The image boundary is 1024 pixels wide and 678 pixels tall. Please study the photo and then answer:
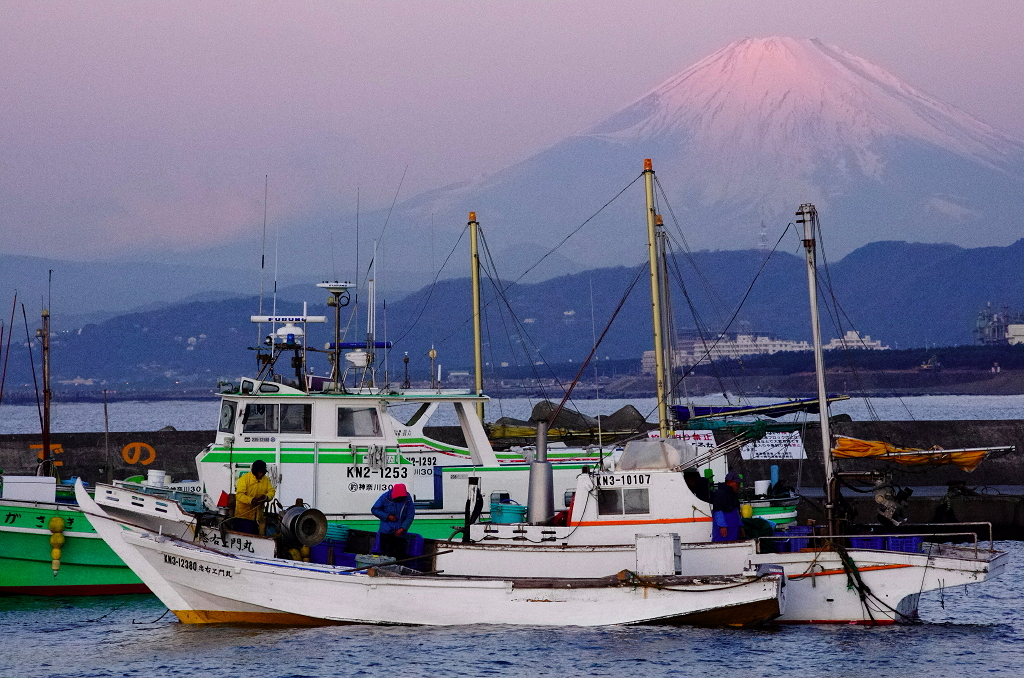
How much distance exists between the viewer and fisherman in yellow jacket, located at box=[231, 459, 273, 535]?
1811 centimetres

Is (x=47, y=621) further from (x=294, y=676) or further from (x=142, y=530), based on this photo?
(x=294, y=676)

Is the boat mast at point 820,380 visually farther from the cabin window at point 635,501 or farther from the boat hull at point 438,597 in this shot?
the cabin window at point 635,501

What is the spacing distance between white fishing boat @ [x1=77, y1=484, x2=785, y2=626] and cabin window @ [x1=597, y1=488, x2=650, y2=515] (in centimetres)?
96

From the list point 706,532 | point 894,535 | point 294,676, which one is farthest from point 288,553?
point 894,535

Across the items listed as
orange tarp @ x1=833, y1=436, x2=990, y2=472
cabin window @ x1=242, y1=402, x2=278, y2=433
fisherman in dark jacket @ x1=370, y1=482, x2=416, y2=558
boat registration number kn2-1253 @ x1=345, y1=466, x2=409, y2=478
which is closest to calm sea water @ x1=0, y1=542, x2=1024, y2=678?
fisherman in dark jacket @ x1=370, y1=482, x2=416, y2=558

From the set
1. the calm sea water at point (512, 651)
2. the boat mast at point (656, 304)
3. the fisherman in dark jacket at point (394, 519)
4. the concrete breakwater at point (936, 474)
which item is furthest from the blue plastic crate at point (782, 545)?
the boat mast at point (656, 304)

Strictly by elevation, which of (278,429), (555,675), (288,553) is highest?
(278,429)

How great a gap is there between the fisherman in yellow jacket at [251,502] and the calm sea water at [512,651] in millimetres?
1428

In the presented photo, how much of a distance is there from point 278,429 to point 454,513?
3.22 m

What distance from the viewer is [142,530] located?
17.8 meters

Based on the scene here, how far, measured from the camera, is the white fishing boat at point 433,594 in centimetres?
1678

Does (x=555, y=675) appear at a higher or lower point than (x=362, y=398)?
lower

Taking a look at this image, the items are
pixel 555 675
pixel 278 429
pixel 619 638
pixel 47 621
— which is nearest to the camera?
pixel 555 675

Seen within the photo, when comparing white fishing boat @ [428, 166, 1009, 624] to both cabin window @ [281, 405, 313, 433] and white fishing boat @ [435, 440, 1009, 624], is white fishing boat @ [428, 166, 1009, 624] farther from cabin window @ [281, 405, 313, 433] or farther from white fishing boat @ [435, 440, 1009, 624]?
cabin window @ [281, 405, 313, 433]
